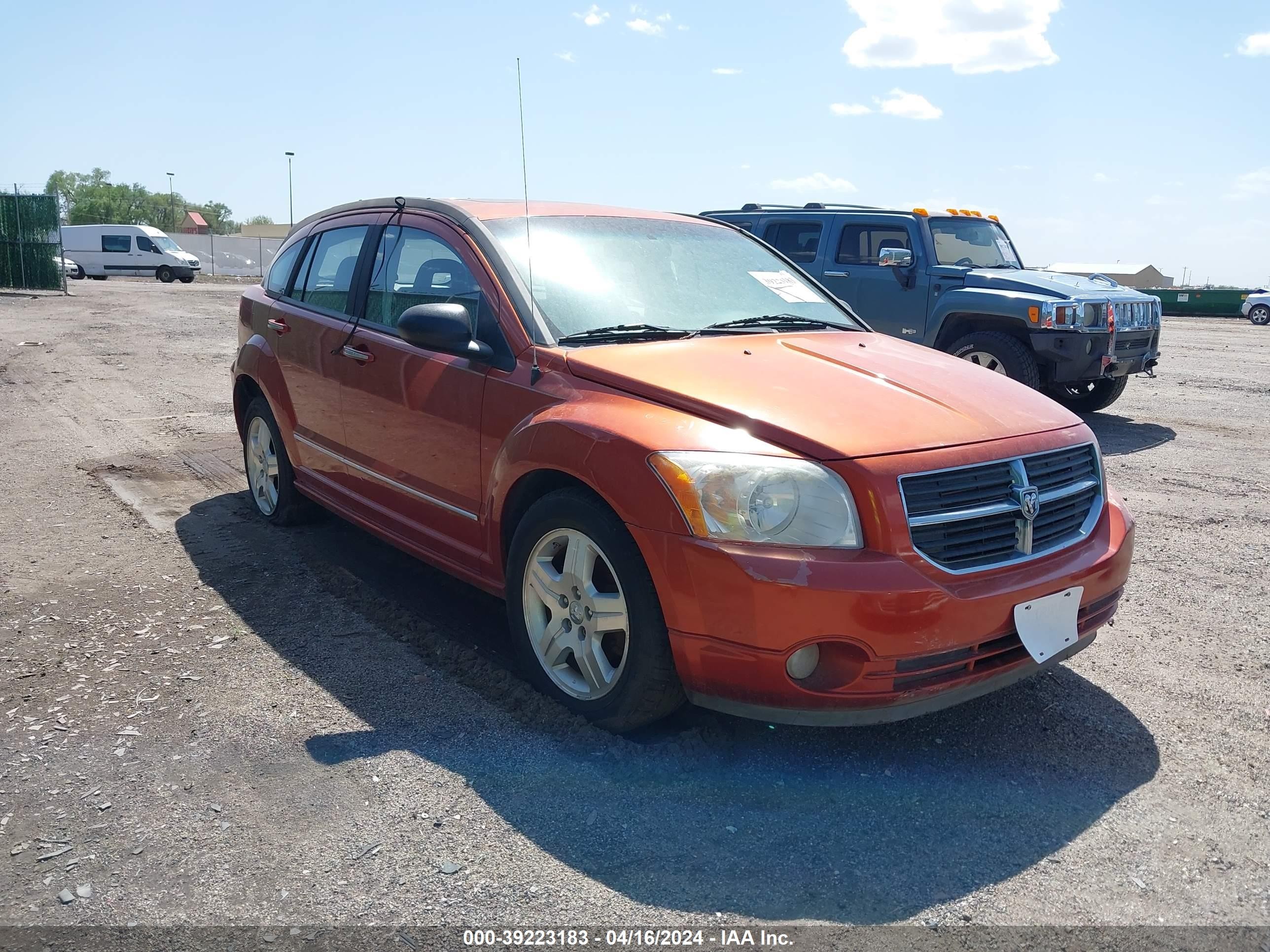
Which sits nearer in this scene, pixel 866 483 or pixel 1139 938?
pixel 1139 938

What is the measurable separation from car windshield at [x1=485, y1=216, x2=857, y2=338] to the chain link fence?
1871 inches

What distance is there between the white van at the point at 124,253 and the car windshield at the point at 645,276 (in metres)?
39.9

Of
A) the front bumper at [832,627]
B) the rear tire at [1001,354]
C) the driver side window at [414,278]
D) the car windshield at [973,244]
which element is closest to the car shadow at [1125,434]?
the rear tire at [1001,354]

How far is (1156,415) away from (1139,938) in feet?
30.5

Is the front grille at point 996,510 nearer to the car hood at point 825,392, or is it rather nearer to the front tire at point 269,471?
the car hood at point 825,392

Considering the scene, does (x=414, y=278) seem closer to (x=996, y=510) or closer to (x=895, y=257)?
(x=996, y=510)

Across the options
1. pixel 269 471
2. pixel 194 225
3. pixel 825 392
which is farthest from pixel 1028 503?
pixel 194 225

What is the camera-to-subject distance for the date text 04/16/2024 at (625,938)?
237 centimetres

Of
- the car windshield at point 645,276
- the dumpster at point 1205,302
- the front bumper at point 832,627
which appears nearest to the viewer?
the front bumper at point 832,627

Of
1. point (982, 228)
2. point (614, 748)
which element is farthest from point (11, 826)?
point (982, 228)

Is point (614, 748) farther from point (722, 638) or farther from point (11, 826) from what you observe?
point (11, 826)

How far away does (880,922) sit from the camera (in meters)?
2.45

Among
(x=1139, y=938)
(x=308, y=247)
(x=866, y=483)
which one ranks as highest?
(x=308, y=247)

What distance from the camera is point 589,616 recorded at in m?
3.32
